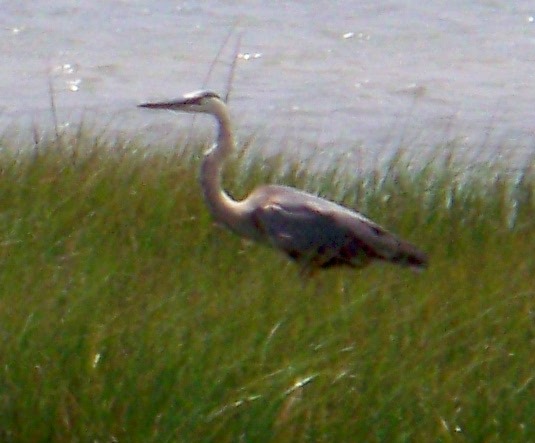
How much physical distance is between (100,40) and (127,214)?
24.9 feet

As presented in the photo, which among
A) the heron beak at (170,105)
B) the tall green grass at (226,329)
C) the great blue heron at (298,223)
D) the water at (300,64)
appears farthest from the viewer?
the water at (300,64)

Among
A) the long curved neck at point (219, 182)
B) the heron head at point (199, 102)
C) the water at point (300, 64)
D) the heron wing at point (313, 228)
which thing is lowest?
the water at point (300, 64)

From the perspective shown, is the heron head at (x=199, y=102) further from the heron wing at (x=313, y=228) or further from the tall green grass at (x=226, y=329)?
the heron wing at (x=313, y=228)

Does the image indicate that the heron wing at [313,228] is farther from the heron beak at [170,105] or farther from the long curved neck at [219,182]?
the heron beak at [170,105]

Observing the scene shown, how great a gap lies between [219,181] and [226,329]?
1.80 m

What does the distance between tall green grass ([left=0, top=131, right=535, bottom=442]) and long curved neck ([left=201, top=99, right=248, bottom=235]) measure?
10cm

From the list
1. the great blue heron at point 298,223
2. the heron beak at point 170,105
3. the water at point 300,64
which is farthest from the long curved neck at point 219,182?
the water at point 300,64

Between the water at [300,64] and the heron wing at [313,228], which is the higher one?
the heron wing at [313,228]

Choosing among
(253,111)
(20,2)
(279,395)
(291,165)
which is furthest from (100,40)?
(279,395)

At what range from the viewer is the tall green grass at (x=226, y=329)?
12.2 feet

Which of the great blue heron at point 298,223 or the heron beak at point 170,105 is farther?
the heron beak at point 170,105

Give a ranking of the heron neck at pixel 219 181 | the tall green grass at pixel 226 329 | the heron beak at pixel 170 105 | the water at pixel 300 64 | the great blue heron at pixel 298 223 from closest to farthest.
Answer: the tall green grass at pixel 226 329 < the great blue heron at pixel 298 223 < the heron neck at pixel 219 181 < the heron beak at pixel 170 105 < the water at pixel 300 64

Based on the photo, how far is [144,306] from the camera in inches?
168

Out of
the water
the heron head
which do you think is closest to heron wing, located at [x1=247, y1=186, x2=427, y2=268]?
the heron head
